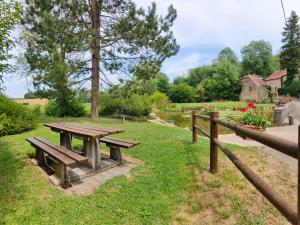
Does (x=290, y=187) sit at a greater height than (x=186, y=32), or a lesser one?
lesser

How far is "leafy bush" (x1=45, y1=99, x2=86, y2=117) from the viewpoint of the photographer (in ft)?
47.9

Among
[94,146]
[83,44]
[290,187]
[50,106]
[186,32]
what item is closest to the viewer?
[290,187]

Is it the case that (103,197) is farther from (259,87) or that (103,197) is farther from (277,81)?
(277,81)

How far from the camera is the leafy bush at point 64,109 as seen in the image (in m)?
14.6

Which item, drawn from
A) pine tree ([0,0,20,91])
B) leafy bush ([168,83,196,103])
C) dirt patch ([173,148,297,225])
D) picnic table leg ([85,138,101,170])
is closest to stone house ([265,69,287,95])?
leafy bush ([168,83,196,103])

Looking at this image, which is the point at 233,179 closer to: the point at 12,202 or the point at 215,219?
the point at 215,219

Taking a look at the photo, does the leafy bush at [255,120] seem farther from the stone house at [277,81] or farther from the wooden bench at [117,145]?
the stone house at [277,81]

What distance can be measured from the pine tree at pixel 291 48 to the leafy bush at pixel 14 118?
35.2m

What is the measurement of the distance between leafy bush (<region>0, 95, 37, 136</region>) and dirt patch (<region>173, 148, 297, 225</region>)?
21.4 feet

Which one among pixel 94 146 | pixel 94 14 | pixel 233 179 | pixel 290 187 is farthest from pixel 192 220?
pixel 94 14

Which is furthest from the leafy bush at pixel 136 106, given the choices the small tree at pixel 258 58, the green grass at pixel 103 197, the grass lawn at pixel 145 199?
the small tree at pixel 258 58

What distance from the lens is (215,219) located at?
9.91 ft

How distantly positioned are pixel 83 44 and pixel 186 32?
631 cm

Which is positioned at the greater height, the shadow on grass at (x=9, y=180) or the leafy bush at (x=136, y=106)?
the leafy bush at (x=136, y=106)
